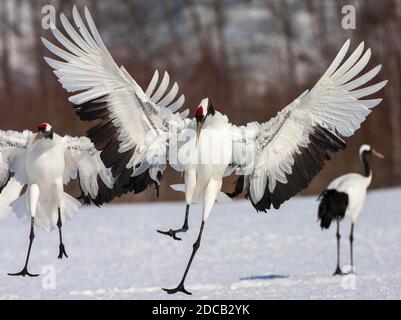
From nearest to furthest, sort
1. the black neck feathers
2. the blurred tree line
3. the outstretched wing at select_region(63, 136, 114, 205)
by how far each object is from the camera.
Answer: the outstretched wing at select_region(63, 136, 114, 205) < the black neck feathers < the blurred tree line

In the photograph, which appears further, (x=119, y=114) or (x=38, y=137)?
(x=38, y=137)

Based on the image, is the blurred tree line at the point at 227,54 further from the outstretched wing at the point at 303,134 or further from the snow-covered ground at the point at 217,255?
the outstretched wing at the point at 303,134

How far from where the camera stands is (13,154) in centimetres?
681

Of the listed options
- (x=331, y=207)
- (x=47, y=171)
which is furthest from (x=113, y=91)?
(x=331, y=207)

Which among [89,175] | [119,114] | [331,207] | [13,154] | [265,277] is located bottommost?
[265,277]

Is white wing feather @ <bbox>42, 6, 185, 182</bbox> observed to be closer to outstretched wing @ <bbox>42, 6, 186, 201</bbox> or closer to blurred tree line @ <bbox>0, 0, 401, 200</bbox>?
outstretched wing @ <bbox>42, 6, 186, 201</bbox>

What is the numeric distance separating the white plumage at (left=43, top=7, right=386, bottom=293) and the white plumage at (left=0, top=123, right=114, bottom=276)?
623mm

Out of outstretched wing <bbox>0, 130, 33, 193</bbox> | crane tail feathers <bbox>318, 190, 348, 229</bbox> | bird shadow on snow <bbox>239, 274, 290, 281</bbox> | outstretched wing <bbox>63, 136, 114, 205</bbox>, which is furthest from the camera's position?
crane tail feathers <bbox>318, 190, 348, 229</bbox>

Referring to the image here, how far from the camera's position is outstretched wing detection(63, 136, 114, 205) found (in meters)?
6.91

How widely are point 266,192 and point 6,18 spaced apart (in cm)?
2998

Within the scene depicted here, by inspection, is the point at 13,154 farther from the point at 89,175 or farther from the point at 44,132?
the point at 89,175

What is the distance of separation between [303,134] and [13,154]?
2.00m

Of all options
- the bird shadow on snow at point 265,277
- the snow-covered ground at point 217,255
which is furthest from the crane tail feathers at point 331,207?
the bird shadow on snow at point 265,277

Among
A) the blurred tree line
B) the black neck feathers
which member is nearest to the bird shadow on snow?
the black neck feathers
